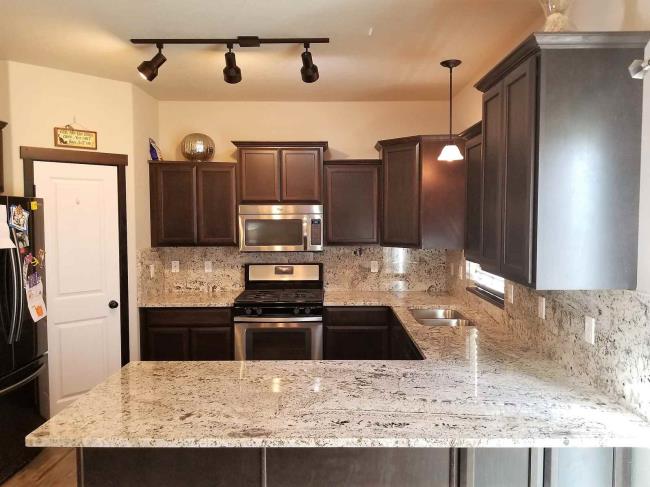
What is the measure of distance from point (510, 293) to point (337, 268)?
1.86 m

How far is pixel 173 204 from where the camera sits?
12.9ft

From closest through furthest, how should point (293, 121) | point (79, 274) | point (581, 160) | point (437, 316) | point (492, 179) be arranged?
point (581, 160), point (492, 179), point (79, 274), point (437, 316), point (293, 121)

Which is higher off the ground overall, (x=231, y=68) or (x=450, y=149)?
(x=231, y=68)

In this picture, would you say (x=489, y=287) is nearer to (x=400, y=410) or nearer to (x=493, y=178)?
(x=493, y=178)

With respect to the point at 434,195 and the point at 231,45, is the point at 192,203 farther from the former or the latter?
the point at 434,195

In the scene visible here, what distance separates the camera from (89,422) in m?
1.50

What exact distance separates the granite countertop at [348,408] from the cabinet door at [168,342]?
161 centimetres

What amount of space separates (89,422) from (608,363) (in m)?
1.94

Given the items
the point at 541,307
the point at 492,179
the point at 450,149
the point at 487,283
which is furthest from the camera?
the point at 487,283

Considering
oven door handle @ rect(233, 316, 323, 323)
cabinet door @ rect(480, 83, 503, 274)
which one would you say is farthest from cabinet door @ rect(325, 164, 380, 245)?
cabinet door @ rect(480, 83, 503, 274)

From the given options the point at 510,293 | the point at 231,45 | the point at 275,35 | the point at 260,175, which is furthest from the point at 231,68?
the point at 510,293

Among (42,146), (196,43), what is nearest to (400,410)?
(196,43)

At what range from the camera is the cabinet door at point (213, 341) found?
370 cm

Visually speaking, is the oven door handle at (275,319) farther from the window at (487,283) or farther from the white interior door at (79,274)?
the window at (487,283)
